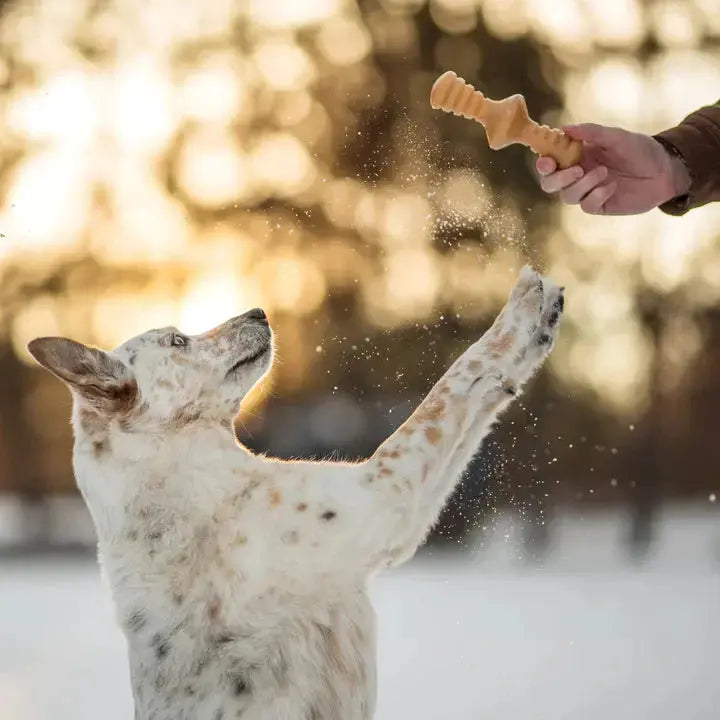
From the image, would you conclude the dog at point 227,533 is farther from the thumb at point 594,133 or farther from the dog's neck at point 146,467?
the thumb at point 594,133

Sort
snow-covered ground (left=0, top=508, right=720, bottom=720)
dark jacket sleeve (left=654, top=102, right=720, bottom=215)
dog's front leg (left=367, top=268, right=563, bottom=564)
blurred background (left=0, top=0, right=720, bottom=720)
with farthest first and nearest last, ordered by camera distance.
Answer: blurred background (left=0, top=0, right=720, bottom=720) < snow-covered ground (left=0, top=508, right=720, bottom=720) < dark jacket sleeve (left=654, top=102, right=720, bottom=215) < dog's front leg (left=367, top=268, right=563, bottom=564)

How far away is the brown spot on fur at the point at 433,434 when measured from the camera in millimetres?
3660

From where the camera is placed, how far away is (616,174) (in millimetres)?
3861

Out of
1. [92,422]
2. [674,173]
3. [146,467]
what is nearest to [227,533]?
[146,467]

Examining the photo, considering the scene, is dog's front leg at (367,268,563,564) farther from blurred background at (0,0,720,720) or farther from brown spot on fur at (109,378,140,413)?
blurred background at (0,0,720,720)

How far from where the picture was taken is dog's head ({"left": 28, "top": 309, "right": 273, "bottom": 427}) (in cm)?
347

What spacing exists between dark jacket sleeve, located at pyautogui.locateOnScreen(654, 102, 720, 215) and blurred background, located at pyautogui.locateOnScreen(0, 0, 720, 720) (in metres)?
5.83

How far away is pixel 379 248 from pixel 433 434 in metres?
7.62

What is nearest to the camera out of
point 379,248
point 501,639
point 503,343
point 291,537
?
point 291,537

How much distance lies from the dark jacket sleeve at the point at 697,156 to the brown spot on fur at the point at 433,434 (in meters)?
1.10

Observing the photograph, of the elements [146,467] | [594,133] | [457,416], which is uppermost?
[594,133]

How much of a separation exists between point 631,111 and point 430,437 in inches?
335

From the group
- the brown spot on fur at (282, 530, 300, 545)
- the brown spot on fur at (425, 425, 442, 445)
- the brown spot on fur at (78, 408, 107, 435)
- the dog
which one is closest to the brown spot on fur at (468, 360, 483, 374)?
the dog

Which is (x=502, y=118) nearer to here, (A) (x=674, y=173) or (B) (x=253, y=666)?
(A) (x=674, y=173)
